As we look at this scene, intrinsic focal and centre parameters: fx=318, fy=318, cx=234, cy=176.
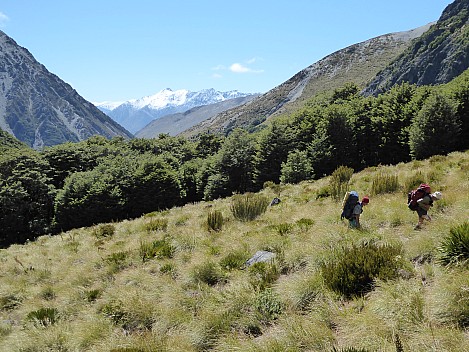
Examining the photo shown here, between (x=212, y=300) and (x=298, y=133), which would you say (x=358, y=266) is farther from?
(x=298, y=133)

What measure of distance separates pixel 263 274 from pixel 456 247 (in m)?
3.64

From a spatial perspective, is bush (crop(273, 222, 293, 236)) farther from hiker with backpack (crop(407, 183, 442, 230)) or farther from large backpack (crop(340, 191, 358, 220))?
hiker with backpack (crop(407, 183, 442, 230))

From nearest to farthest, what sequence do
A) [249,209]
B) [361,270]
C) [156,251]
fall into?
[361,270] → [156,251] → [249,209]

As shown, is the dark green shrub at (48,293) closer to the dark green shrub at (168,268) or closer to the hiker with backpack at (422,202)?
the dark green shrub at (168,268)

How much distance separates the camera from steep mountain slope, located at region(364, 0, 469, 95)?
136250 mm

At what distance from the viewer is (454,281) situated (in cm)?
446

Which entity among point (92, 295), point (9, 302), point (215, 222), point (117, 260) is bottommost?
point (9, 302)

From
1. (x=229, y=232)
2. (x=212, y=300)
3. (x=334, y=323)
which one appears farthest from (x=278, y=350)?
(x=229, y=232)

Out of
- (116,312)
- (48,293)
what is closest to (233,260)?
(116,312)

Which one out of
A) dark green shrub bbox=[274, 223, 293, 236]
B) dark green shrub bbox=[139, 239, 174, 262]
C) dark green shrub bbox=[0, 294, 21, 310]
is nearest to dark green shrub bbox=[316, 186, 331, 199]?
A: dark green shrub bbox=[274, 223, 293, 236]

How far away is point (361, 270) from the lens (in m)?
5.59

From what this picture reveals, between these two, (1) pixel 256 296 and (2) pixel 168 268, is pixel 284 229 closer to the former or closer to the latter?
(2) pixel 168 268

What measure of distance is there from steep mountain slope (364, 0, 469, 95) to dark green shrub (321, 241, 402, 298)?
521 feet

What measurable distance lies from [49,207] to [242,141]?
3056 centimetres
